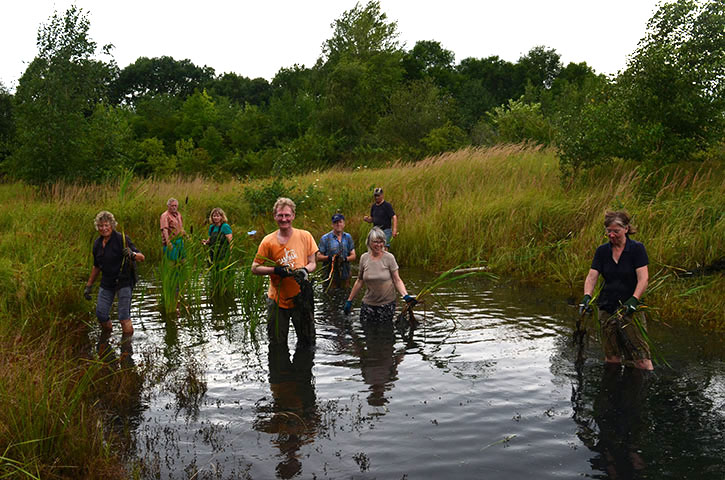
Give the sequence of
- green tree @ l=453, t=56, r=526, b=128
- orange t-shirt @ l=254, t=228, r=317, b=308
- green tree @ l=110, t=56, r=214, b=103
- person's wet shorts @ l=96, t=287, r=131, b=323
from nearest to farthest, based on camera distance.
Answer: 1. orange t-shirt @ l=254, t=228, r=317, b=308
2. person's wet shorts @ l=96, t=287, r=131, b=323
3. green tree @ l=453, t=56, r=526, b=128
4. green tree @ l=110, t=56, r=214, b=103

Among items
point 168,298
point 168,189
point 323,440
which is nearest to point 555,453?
point 323,440

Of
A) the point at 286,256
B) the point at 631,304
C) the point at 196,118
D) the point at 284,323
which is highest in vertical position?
the point at 196,118

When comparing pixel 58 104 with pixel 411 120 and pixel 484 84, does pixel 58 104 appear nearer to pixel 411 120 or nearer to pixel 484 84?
pixel 411 120

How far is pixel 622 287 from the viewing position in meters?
6.71

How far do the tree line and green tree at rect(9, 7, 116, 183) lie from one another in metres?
0.04

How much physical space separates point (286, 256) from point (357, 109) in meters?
Result: 44.1

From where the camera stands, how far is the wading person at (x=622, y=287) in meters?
6.57

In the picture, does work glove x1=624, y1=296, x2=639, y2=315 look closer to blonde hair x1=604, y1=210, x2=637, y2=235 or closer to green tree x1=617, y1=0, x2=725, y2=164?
blonde hair x1=604, y1=210, x2=637, y2=235

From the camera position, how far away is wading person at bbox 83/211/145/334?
8.47m

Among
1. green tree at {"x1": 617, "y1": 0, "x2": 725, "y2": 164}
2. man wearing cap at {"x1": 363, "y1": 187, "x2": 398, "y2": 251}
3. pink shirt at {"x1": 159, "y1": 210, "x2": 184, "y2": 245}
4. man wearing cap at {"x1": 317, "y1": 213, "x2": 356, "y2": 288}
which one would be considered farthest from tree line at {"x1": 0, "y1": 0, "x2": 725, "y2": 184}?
pink shirt at {"x1": 159, "y1": 210, "x2": 184, "y2": 245}

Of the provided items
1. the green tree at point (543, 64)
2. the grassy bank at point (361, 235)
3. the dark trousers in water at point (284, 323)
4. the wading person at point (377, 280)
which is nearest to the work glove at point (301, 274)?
the dark trousers in water at point (284, 323)

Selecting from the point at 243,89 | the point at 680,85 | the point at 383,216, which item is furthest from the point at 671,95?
the point at 243,89

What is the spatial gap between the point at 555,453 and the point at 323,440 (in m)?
2.02

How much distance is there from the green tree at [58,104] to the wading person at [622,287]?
63.1 feet
